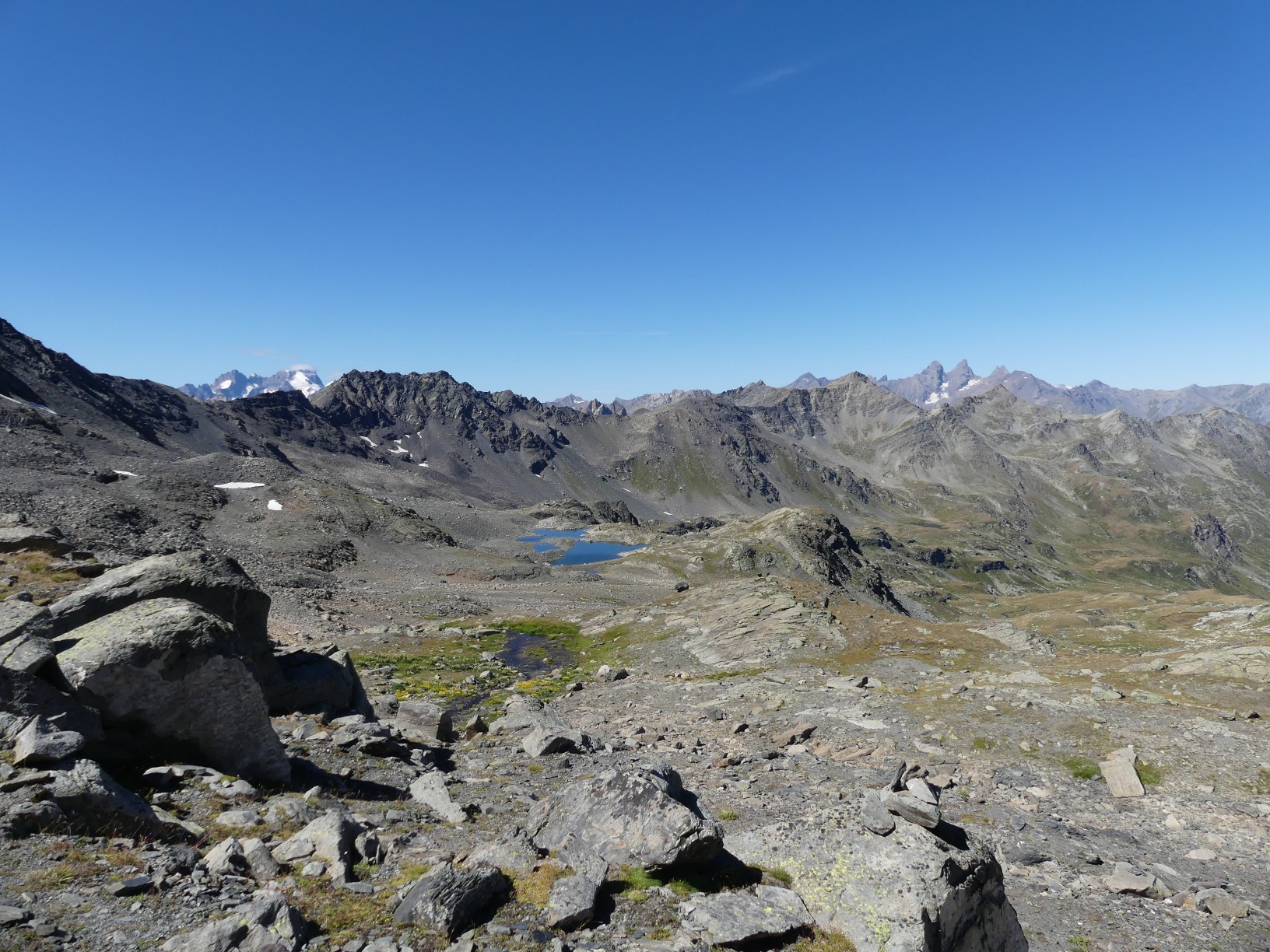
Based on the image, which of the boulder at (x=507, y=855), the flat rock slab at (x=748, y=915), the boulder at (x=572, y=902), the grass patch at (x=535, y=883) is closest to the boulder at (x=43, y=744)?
the boulder at (x=507, y=855)

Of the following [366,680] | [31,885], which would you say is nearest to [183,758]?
[31,885]

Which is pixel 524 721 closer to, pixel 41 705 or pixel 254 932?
pixel 41 705

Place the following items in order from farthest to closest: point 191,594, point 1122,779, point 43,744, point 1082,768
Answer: point 1082,768 < point 1122,779 < point 191,594 < point 43,744

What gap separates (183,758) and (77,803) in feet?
16.2

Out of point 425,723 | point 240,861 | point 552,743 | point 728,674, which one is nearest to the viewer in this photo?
point 240,861

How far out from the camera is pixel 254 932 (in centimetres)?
1055

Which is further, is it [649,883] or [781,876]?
[781,876]

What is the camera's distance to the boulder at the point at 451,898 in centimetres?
1241

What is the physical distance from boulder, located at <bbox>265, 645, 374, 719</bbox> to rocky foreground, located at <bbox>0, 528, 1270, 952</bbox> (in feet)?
0.54

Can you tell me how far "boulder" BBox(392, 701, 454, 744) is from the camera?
32031 millimetres

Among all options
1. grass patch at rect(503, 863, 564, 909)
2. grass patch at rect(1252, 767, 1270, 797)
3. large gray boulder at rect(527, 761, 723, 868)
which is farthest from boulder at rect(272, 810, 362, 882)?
grass patch at rect(1252, 767, 1270, 797)

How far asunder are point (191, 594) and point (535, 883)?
789 inches

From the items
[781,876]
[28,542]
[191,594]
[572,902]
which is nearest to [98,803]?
[572,902]

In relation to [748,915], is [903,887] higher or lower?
higher
